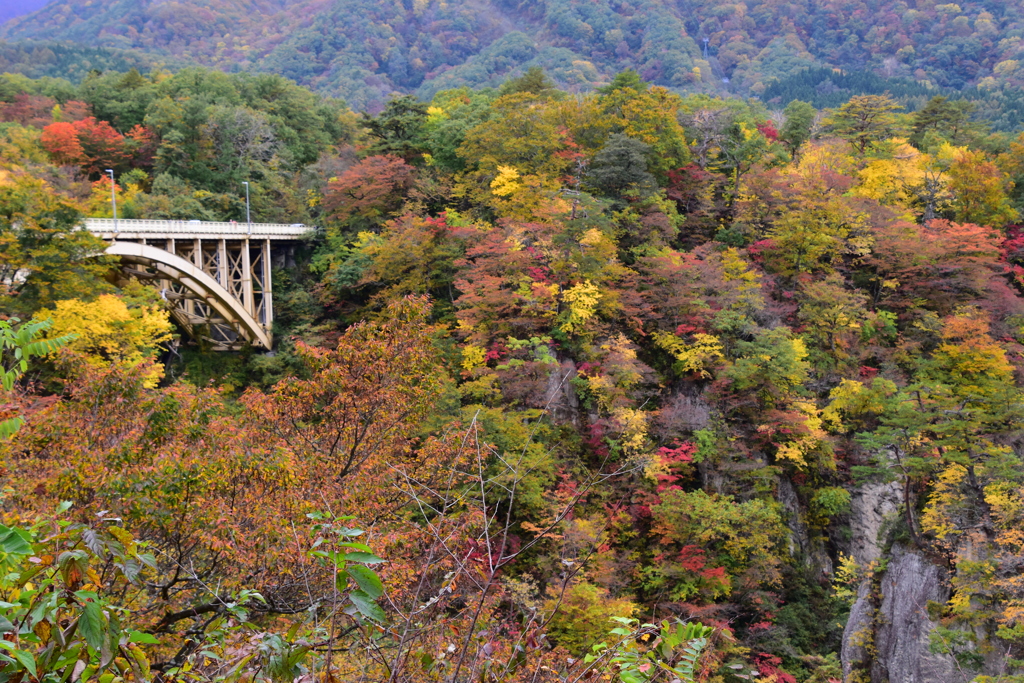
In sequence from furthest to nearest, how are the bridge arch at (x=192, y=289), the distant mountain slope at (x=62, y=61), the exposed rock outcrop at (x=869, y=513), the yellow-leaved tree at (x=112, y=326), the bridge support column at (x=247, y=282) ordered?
the distant mountain slope at (x=62, y=61) → the bridge support column at (x=247, y=282) → the bridge arch at (x=192, y=289) → the exposed rock outcrop at (x=869, y=513) → the yellow-leaved tree at (x=112, y=326)

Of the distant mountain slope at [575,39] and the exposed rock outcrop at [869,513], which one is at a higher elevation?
the distant mountain slope at [575,39]

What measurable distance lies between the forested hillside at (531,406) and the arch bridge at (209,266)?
795mm

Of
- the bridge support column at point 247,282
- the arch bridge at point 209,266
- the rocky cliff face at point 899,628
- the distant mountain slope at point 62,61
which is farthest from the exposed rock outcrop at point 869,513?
the distant mountain slope at point 62,61

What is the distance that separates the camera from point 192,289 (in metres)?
19.1

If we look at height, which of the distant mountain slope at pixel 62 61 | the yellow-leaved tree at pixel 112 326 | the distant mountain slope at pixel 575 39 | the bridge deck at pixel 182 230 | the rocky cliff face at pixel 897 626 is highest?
the distant mountain slope at pixel 575 39

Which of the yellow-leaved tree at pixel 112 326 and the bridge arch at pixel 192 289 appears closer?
the yellow-leaved tree at pixel 112 326

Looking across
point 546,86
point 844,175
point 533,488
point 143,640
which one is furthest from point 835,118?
point 143,640

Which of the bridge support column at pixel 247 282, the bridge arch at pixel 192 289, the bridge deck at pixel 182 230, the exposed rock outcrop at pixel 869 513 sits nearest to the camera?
the exposed rock outcrop at pixel 869 513

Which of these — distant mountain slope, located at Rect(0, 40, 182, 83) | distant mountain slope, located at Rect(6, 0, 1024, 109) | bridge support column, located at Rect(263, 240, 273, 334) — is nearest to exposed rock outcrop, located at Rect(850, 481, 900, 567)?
bridge support column, located at Rect(263, 240, 273, 334)

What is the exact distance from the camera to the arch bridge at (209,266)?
1761 centimetres

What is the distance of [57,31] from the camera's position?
98.1 meters

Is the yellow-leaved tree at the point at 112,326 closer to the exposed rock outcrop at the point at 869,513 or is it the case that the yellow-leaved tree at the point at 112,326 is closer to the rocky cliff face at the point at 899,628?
the rocky cliff face at the point at 899,628

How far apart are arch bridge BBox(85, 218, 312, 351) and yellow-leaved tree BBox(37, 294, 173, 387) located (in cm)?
168

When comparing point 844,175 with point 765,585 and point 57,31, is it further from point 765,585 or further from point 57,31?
point 57,31
